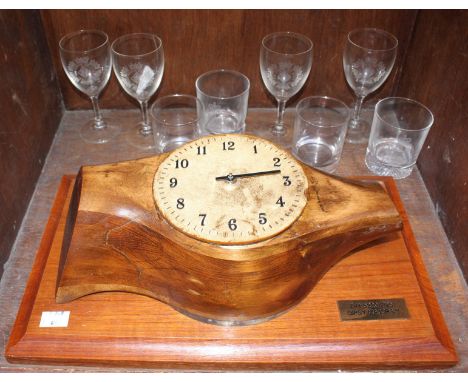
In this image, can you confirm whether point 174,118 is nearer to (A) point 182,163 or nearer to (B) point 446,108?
(A) point 182,163

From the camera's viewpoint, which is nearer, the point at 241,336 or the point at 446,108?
the point at 241,336

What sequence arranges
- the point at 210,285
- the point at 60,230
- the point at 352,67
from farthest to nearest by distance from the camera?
the point at 352,67 → the point at 60,230 → the point at 210,285

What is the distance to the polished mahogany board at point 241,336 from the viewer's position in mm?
673

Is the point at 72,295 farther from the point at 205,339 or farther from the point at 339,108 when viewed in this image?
the point at 339,108

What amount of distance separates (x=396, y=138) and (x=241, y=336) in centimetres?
49

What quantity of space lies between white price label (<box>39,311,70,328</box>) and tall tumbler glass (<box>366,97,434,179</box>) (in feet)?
1.91

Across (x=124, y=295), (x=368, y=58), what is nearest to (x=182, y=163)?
(x=124, y=295)

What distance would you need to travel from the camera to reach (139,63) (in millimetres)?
899

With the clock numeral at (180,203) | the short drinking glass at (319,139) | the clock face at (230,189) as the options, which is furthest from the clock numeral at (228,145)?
the short drinking glass at (319,139)

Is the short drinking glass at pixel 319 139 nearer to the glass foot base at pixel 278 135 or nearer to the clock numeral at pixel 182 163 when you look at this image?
the glass foot base at pixel 278 135

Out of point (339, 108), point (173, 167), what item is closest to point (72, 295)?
point (173, 167)

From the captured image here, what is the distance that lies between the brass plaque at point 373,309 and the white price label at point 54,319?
377 millimetres

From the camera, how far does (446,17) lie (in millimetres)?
850

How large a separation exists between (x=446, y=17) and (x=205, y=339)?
0.64m
